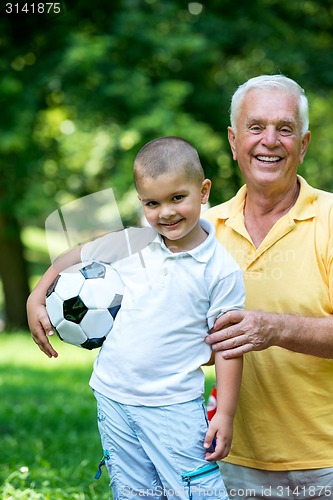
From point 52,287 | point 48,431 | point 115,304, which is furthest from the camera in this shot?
point 48,431

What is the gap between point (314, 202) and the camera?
11.0 feet

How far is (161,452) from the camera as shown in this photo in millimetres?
2750

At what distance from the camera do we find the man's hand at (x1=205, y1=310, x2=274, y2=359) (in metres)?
2.75

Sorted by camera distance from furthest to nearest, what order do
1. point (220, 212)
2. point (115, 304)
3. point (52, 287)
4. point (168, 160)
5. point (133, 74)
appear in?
1. point (133, 74)
2. point (220, 212)
3. point (52, 287)
4. point (115, 304)
5. point (168, 160)

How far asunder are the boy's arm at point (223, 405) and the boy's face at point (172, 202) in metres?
0.45

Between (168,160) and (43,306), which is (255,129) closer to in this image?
(168,160)

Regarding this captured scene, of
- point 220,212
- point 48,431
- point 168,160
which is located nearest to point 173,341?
point 168,160

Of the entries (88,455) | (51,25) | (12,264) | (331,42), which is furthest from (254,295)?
(12,264)

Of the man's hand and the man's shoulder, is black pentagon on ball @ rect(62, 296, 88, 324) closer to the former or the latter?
the man's hand

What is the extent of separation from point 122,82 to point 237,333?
860 centimetres

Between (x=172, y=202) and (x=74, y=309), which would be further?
(x=74, y=309)

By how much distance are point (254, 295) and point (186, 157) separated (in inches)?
31.4

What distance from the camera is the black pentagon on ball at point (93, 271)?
2.82m

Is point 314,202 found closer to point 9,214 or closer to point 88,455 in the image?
point 88,455
